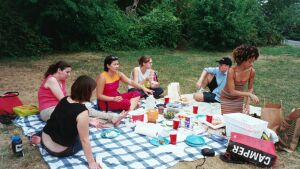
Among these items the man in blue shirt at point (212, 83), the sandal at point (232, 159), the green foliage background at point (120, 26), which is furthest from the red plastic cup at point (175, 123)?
the green foliage background at point (120, 26)

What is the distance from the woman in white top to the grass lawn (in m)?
1.23

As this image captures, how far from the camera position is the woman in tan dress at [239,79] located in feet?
15.4

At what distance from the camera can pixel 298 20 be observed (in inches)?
832

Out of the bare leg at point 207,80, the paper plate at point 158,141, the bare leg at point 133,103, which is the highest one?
the bare leg at point 207,80

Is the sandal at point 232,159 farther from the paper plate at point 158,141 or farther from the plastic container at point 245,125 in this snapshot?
the paper plate at point 158,141

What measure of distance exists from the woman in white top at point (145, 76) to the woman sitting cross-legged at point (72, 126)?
8.97 feet

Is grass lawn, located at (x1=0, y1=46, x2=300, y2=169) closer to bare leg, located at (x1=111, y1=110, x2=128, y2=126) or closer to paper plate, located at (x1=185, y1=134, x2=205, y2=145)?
paper plate, located at (x1=185, y1=134, x2=205, y2=145)

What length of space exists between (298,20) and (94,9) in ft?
50.1

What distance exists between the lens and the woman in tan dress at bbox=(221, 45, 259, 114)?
184 inches

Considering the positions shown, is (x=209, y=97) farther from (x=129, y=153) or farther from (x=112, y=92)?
(x=129, y=153)

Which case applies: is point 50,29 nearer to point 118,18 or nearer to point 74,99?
point 118,18

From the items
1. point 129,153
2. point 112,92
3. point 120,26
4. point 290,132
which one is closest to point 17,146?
point 129,153

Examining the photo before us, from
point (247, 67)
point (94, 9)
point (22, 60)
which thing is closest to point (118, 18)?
point (94, 9)

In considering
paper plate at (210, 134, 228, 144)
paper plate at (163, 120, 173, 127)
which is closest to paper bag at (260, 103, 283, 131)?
paper plate at (210, 134, 228, 144)
